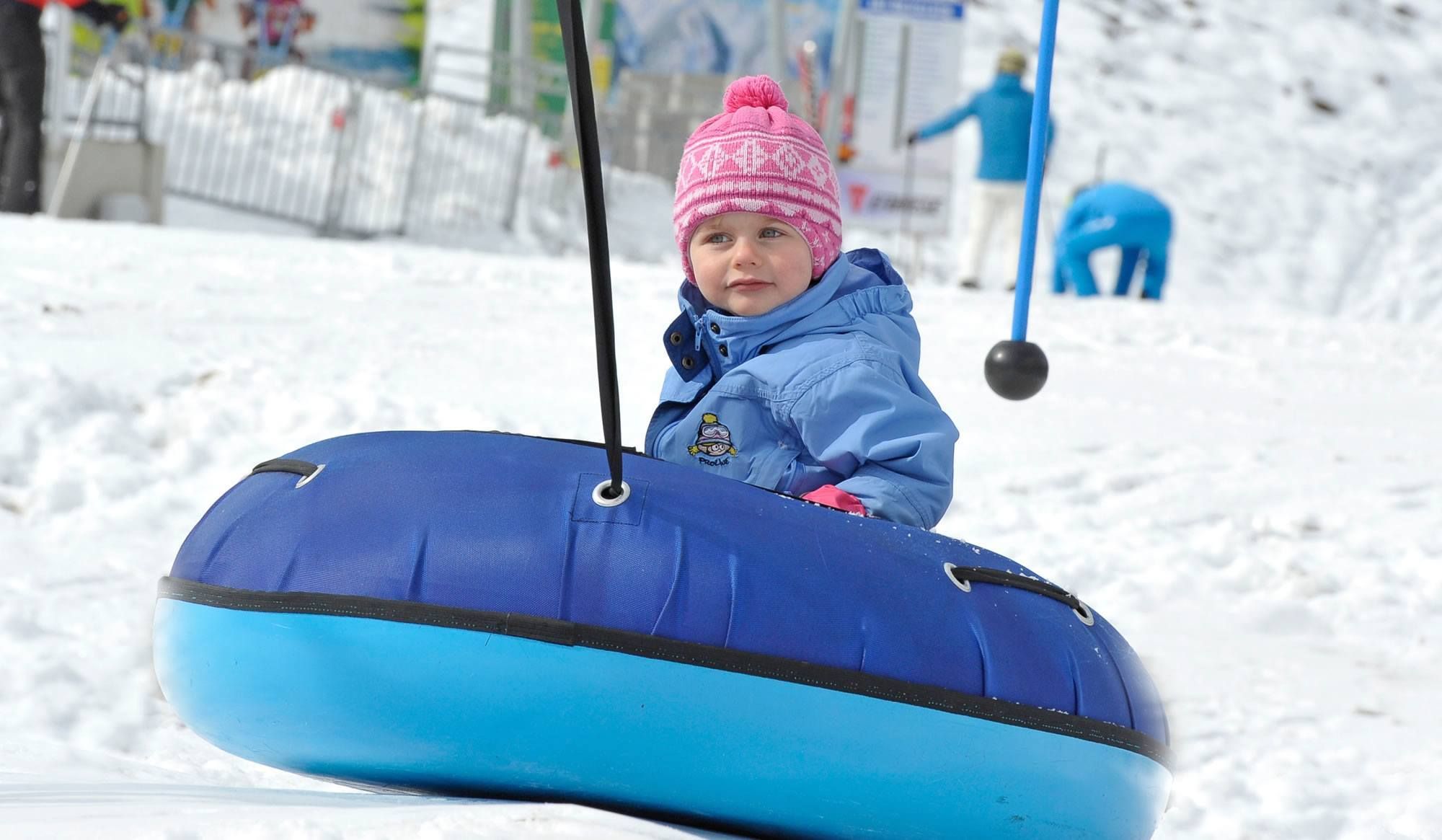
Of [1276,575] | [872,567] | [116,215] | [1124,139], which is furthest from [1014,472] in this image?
[1124,139]

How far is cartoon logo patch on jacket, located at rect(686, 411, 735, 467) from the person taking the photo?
2545 millimetres

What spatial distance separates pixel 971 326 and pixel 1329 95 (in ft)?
53.2

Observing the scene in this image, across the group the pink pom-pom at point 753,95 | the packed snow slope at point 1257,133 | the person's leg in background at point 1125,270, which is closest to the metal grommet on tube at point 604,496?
the pink pom-pom at point 753,95

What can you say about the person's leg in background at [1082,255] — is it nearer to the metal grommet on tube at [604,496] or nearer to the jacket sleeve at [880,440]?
the jacket sleeve at [880,440]

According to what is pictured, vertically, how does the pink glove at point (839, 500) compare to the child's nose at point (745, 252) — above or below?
below

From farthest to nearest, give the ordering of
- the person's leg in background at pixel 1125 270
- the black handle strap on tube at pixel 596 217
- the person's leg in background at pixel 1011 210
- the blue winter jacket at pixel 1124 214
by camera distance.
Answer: the person's leg in background at pixel 1125 270 < the person's leg in background at pixel 1011 210 < the blue winter jacket at pixel 1124 214 < the black handle strap on tube at pixel 596 217

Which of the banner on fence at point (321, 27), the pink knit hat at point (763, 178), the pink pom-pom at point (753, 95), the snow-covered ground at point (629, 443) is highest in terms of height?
the banner on fence at point (321, 27)

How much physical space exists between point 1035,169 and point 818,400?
2.44 feet

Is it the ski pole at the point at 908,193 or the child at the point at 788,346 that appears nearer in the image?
the child at the point at 788,346

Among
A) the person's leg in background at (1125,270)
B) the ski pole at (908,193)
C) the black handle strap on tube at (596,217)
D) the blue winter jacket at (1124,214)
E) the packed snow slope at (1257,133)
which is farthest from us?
the packed snow slope at (1257,133)

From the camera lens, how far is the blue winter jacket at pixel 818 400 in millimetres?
2406

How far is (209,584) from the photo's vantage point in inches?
80.0

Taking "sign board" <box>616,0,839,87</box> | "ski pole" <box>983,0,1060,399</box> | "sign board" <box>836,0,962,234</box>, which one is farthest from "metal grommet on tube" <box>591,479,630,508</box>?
"sign board" <box>616,0,839,87</box>

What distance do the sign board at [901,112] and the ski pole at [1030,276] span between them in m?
10.5
